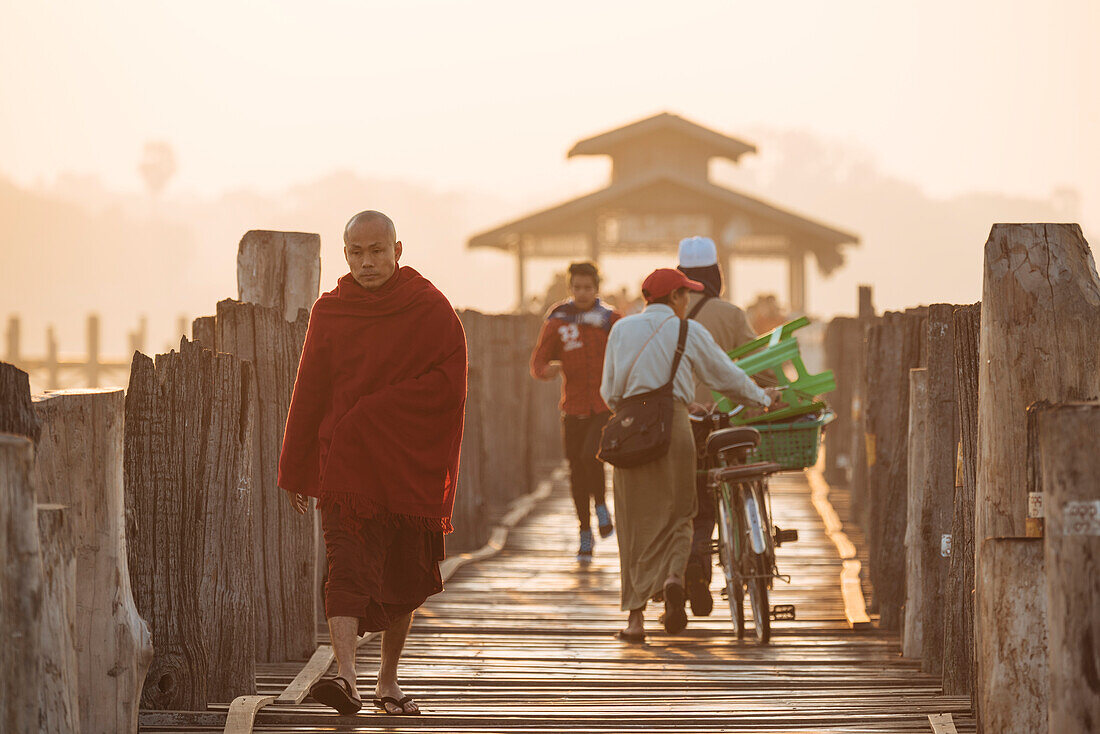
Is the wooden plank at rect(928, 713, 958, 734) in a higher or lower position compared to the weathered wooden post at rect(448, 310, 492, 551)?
lower

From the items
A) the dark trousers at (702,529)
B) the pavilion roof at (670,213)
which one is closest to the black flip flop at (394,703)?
the dark trousers at (702,529)

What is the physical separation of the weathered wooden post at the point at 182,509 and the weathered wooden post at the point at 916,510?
3.05 metres

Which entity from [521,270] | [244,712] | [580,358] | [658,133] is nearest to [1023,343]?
[244,712]

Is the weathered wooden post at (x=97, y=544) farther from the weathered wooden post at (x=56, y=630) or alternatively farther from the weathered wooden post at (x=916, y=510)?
the weathered wooden post at (x=916, y=510)

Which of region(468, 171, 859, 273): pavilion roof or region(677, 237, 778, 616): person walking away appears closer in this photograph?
region(677, 237, 778, 616): person walking away

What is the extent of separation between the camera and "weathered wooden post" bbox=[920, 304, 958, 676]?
289 inches

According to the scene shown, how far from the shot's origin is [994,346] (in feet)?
16.6

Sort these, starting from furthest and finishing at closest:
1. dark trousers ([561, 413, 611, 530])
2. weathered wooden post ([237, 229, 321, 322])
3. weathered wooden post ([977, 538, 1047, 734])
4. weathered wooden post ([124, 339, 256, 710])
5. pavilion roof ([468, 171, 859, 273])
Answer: pavilion roof ([468, 171, 859, 273])
dark trousers ([561, 413, 611, 530])
weathered wooden post ([237, 229, 321, 322])
weathered wooden post ([124, 339, 256, 710])
weathered wooden post ([977, 538, 1047, 734])

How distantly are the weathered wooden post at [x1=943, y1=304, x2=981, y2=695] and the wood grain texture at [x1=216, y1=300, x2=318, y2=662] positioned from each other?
112 inches

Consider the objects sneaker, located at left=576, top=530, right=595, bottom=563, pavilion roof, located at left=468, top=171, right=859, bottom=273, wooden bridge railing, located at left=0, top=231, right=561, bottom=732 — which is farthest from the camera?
pavilion roof, located at left=468, top=171, right=859, bottom=273

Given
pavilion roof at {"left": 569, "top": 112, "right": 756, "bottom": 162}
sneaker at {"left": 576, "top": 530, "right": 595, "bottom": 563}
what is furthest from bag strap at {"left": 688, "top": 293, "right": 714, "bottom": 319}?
pavilion roof at {"left": 569, "top": 112, "right": 756, "bottom": 162}

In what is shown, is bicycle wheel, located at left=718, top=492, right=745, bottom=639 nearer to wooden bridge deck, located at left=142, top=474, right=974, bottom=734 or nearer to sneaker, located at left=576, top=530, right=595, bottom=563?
wooden bridge deck, located at left=142, top=474, right=974, bottom=734

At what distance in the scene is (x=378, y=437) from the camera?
6246 millimetres

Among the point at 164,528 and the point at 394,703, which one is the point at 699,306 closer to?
the point at 394,703
